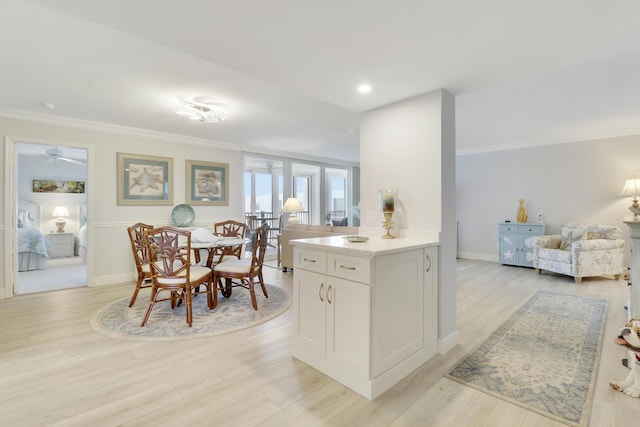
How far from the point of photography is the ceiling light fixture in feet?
11.5

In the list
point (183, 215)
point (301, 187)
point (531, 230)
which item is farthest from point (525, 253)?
point (183, 215)

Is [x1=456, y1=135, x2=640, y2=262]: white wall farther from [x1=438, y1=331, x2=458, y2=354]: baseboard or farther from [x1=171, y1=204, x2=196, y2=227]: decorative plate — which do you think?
[x1=171, y1=204, x2=196, y2=227]: decorative plate

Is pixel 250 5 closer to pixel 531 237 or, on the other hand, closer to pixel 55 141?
pixel 55 141

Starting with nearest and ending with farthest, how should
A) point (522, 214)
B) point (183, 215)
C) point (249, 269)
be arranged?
point (249, 269), point (183, 215), point (522, 214)

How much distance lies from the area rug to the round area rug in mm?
2010

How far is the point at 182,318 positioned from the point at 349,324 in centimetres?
207

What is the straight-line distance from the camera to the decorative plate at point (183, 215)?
5109 millimetres

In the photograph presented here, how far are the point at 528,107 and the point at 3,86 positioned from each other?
19.4 ft

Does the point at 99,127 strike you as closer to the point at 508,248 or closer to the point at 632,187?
the point at 508,248

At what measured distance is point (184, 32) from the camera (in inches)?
68.4

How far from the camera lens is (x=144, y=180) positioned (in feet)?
16.2

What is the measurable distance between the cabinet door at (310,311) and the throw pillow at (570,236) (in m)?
5.05

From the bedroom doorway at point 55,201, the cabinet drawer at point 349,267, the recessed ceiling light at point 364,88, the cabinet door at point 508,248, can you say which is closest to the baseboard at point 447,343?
the cabinet drawer at point 349,267

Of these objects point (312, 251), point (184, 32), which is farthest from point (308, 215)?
point (184, 32)
